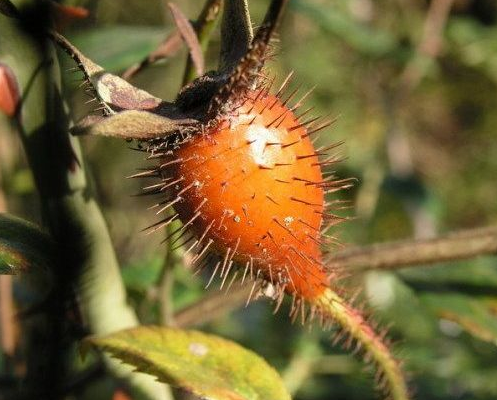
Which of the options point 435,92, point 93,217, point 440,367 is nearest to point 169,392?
point 93,217

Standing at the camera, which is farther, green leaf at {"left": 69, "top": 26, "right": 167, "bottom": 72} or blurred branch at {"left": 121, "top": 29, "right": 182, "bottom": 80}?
green leaf at {"left": 69, "top": 26, "right": 167, "bottom": 72}

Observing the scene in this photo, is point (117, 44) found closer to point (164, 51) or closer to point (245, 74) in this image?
point (164, 51)

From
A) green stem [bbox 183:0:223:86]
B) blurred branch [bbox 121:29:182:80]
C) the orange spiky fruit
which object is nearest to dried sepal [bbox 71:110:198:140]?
the orange spiky fruit

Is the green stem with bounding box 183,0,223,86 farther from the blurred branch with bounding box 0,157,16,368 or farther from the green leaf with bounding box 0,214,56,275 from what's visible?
the blurred branch with bounding box 0,157,16,368

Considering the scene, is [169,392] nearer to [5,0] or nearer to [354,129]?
[5,0]

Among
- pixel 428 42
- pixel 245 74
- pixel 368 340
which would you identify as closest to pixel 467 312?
pixel 368 340

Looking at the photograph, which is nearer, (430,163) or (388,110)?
(388,110)
